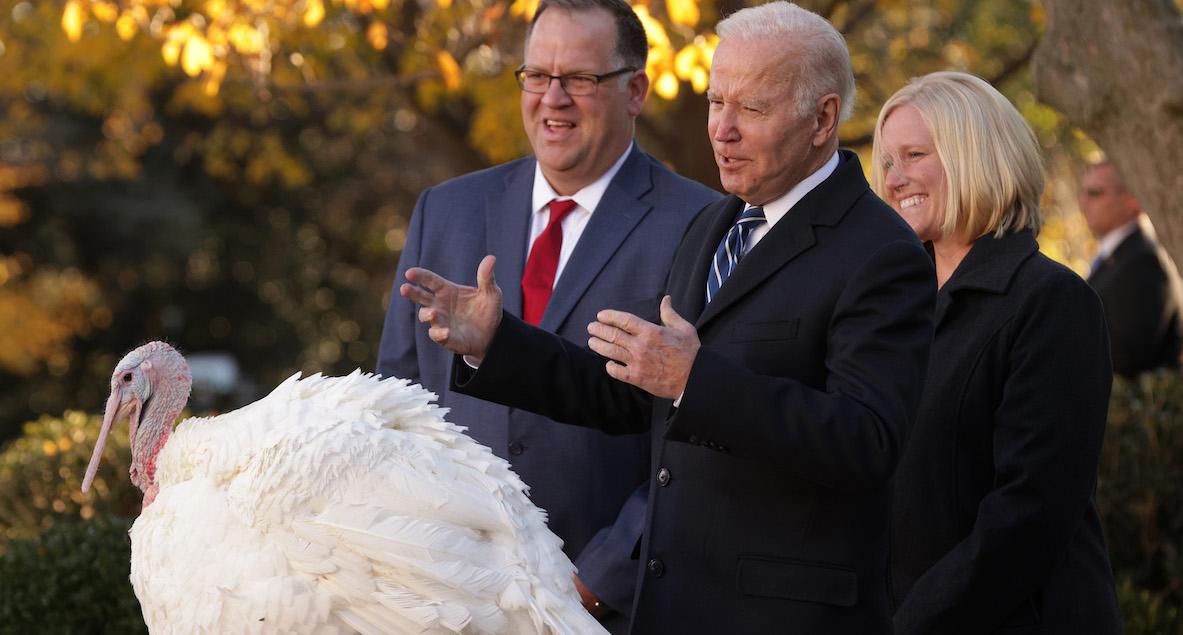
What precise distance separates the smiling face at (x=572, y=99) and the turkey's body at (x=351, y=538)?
131 cm

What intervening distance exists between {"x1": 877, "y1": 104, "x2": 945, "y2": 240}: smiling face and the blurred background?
64.5 inches

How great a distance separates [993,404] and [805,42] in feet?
4.02

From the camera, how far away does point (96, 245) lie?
19.5 metres

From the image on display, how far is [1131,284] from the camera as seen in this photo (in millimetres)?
8461

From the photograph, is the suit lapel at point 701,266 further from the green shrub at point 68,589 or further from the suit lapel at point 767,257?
the green shrub at point 68,589

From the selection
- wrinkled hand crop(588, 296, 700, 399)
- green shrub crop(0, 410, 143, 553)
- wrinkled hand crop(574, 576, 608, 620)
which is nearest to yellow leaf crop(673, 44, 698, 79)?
green shrub crop(0, 410, 143, 553)

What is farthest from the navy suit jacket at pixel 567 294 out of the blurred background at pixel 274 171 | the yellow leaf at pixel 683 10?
the yellow leaf at pixel 683 10

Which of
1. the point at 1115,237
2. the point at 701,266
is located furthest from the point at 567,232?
the point at 1115,237

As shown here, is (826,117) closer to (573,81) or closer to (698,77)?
(573,81)

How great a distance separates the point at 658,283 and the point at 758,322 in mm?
1198

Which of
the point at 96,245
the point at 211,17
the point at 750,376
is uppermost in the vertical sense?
the point at 211,17

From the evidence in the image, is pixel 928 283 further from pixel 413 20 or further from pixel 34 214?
pixel 34 214

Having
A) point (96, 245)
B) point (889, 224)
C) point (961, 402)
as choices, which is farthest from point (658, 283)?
point (96, 245)

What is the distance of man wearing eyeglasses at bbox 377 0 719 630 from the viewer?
160 inches
